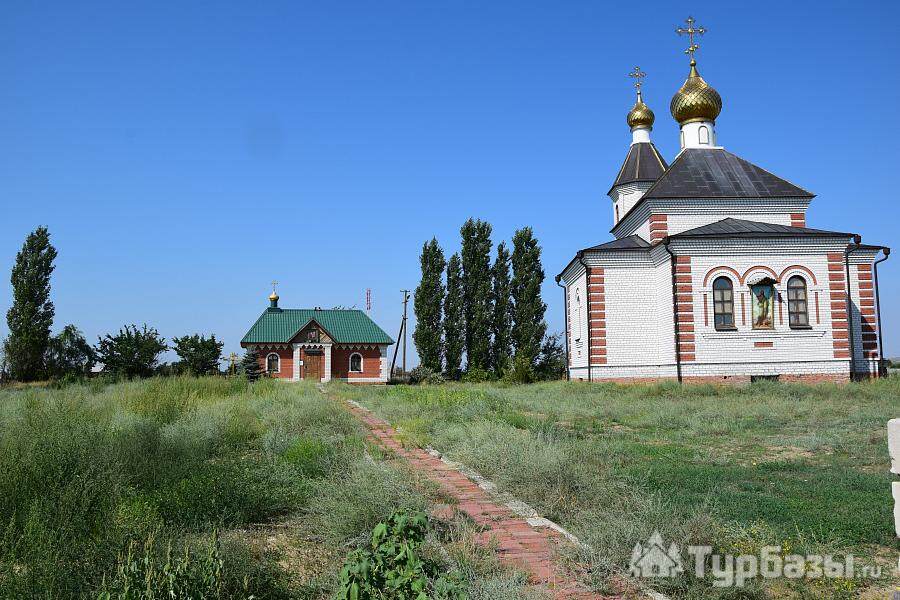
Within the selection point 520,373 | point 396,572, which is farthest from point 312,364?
point 396,572

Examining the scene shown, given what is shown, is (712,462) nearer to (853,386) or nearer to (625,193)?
(853,386)

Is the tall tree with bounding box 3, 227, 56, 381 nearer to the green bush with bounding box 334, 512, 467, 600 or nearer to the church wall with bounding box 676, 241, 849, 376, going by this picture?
the church wall with bounding box 676, 241, 849, 376

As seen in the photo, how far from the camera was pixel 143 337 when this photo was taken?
92.5 feet

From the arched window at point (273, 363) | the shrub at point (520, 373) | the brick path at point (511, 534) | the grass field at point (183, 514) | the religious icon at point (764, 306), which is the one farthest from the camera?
the arched window at point (273, 363)

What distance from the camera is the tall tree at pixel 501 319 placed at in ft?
105

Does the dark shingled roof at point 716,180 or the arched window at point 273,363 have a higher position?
the dark shingled roof at point 716,180

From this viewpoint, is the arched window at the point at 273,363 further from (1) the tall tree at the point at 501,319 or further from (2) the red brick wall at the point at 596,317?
(2) the red brick wall at the point at 596,317

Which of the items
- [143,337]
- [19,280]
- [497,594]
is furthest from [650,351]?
[19,280]

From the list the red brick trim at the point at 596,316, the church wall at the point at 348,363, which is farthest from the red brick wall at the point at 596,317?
the church wall at the point at 348,363

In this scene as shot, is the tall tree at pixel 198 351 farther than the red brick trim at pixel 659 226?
Yes

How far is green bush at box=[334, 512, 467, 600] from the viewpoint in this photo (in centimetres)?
290

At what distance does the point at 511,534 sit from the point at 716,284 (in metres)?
17.4

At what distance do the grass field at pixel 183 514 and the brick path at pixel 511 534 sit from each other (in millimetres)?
243

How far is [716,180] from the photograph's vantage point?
22797 mm
